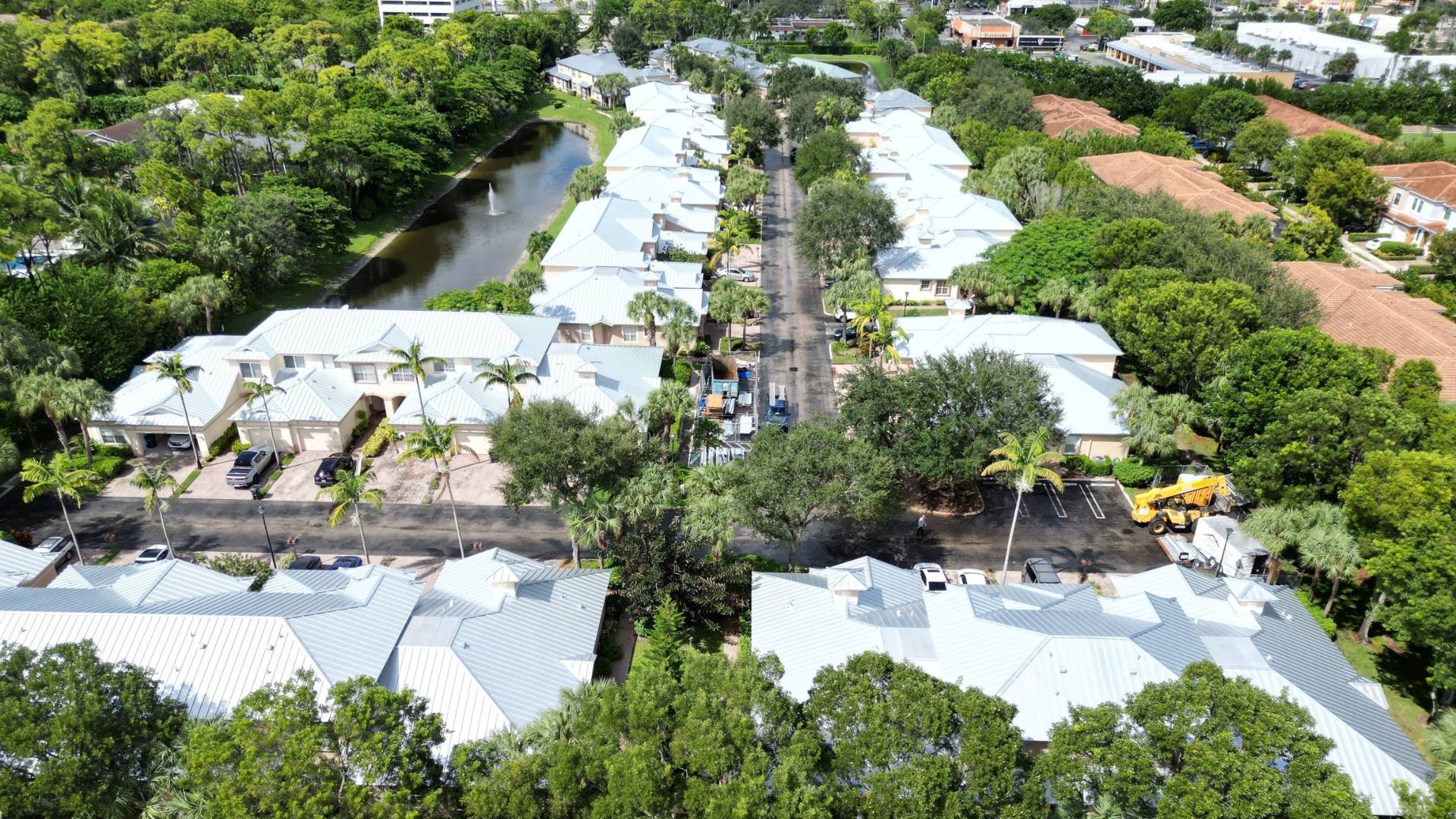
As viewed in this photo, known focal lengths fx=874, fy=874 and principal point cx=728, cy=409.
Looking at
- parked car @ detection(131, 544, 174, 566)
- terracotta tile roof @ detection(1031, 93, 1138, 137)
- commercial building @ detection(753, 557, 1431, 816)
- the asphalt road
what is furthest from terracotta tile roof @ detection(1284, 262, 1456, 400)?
parked car @ detection(131, 544, 174, 566)

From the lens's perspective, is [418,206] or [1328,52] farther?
[1328,52]

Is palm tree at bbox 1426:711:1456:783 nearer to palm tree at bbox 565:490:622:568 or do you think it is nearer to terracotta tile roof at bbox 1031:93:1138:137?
palm tree at bbox 565:490:622:568

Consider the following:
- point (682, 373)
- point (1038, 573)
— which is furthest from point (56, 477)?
point (1038, 573)

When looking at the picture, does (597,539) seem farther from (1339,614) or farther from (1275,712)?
(1339,614)

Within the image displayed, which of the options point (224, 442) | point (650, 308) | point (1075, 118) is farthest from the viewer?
point (1075, 118)

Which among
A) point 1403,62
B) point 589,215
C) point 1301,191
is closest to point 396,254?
point 589,215

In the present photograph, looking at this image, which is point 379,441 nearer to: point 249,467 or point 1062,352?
point 249,467
